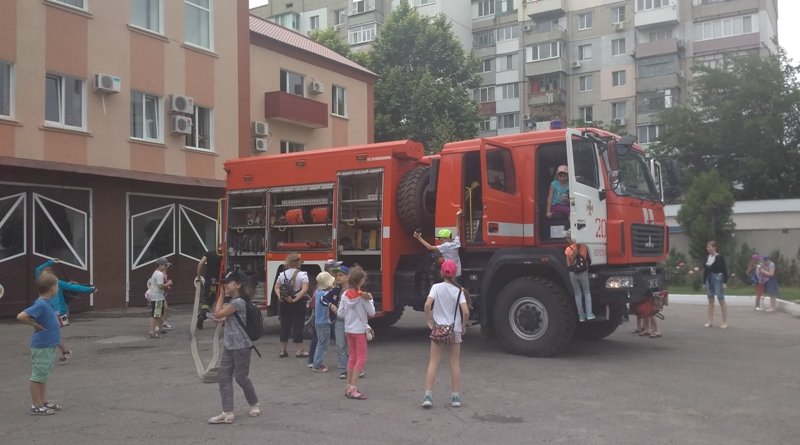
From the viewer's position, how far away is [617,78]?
49.6 m

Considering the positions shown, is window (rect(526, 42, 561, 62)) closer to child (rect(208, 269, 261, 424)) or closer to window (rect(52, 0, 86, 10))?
window (rect(52, 0, 86, 10))

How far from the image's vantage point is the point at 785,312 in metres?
17.3

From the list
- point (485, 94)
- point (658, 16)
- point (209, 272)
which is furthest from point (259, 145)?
point (485, 94)

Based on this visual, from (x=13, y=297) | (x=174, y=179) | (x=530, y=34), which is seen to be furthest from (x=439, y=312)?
(x=530, y=34)

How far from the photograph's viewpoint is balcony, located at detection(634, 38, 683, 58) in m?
45.8

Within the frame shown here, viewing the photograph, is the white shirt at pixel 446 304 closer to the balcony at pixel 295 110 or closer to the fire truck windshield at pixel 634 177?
the fire truck windshield at pixel 634 177

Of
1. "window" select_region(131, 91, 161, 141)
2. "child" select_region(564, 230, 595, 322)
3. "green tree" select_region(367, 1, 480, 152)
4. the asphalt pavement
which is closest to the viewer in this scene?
the asphalt pavement

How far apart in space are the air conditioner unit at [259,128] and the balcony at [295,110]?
951mm

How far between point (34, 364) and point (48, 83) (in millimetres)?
12040

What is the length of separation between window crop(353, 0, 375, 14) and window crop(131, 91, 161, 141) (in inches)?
1502

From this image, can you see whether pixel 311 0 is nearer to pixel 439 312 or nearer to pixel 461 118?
pixel 461 118

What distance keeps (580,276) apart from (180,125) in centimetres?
1372

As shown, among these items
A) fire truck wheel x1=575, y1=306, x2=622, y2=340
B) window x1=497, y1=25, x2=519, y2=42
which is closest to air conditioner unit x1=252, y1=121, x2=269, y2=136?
fire truck wheel x1=575, y1=306, x2=622, y2=340

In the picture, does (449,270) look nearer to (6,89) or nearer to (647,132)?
(6,89)
